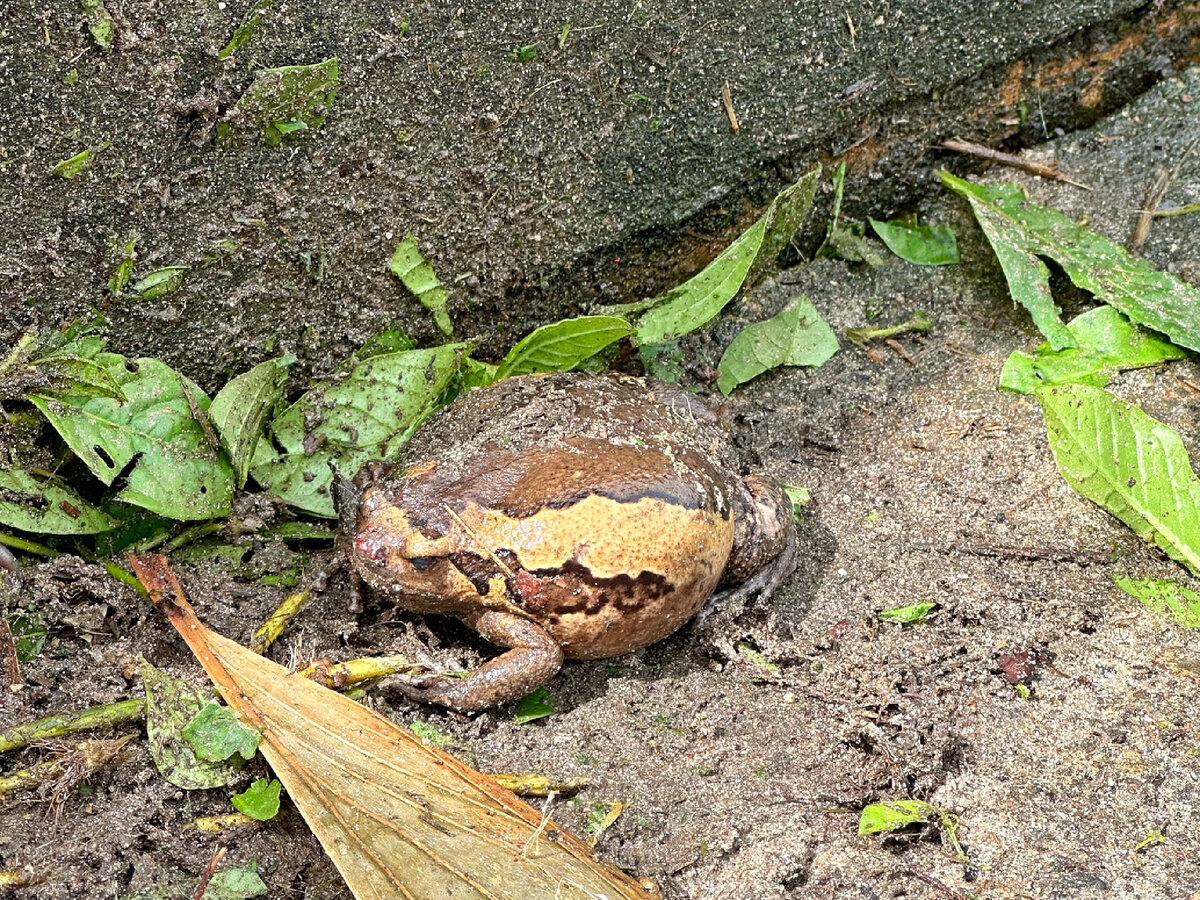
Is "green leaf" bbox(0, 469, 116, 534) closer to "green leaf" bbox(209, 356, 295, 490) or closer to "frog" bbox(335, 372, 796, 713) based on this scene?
"green leaf" bbox(209, 356, 295, 490)

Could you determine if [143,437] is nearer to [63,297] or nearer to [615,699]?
[63,297]

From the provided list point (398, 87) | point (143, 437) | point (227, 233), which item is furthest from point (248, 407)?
point (398, 87)

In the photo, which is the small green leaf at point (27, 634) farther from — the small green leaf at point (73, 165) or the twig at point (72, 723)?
the small green leaf at point (73, 165)

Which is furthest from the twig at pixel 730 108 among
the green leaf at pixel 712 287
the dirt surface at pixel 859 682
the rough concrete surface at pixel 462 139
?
the dirt surface at pixel 859 682

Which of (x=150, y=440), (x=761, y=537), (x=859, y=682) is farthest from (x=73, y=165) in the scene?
(x=859, y=682)

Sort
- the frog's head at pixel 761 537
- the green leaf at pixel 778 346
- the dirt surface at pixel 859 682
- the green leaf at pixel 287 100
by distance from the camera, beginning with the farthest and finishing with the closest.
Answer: the green leaf at pixel 778 346, the frog's head at pixel 761 537, the green leaf at pixel 287 100, the dirt surface at pixel 859 682

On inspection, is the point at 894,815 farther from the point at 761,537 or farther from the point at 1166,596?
the point at 1166,596

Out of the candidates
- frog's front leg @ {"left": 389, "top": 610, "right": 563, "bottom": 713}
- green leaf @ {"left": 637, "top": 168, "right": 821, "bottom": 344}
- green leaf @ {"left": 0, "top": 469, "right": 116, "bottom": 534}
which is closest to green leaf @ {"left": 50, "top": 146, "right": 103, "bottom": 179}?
green leaf @ {"left": 0, "top": 469, "right": 116, "bottom": 534}
